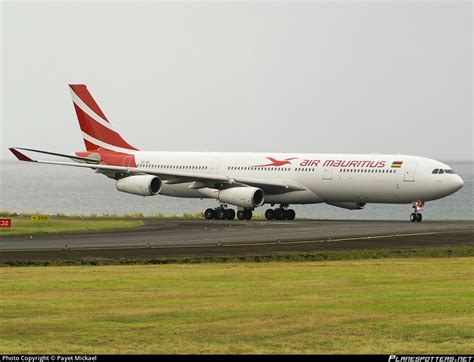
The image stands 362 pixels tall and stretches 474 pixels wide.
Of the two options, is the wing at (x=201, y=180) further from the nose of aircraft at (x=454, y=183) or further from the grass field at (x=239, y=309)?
the grass field at (x=239, y=309)

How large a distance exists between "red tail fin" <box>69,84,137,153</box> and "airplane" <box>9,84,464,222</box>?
0.07m

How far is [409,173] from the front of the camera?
214 feet

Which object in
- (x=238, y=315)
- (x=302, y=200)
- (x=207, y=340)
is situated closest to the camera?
(x=207, y=340)

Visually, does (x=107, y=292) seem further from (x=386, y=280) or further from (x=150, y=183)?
(x=150, y=183)

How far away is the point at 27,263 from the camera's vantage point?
37.1m

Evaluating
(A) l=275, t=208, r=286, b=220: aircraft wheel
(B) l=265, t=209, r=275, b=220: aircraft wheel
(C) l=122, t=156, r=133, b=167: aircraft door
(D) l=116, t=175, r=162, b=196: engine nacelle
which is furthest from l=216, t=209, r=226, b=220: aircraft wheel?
(C) l=122, t=156, r=133, b=167: aircraft door

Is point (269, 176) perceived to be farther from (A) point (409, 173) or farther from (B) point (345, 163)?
(A) point (409, 173)

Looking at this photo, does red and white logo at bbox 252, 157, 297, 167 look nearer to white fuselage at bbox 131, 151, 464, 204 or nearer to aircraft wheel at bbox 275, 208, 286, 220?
white fuselage at bbox 131, 151, 464, 204

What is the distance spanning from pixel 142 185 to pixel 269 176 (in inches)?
316

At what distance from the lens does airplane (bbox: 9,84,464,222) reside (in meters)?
65.6

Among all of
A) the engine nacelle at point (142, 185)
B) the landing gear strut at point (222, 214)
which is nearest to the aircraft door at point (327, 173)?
the landing gear strut at point (222, 214)

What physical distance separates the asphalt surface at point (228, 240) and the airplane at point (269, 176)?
213 inches

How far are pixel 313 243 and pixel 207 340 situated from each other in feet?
82.3

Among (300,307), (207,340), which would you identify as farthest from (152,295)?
(207,340)
